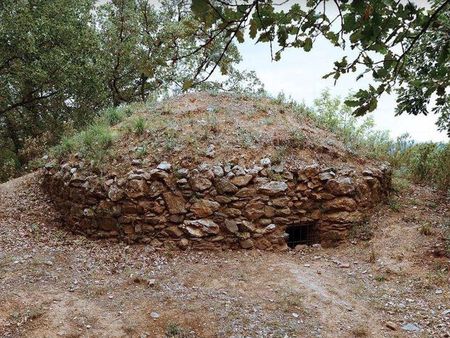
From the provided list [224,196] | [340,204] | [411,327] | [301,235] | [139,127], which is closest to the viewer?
[411,327]

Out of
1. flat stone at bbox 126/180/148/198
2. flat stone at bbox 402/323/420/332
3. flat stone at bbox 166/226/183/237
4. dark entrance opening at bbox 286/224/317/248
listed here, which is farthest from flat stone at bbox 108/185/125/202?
flat stone at bbox 402/323/420/332

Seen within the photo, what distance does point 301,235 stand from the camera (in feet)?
23.1

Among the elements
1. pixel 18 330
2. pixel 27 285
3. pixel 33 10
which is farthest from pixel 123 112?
pixel 18 330

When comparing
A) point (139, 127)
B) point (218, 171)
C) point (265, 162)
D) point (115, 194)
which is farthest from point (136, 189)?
point (265, 162)

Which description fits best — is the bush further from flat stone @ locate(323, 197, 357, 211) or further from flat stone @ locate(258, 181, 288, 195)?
flat stone @ locate(323, 197, 357, 211)

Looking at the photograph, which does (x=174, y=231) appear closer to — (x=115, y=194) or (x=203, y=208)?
(x=203, y=208)

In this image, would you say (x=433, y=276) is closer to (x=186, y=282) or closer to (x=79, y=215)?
(x=186, y=282)

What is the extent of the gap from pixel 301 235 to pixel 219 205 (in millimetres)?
1750

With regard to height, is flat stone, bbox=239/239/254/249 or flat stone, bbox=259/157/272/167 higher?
flat stone, bbox=259/157/272/167

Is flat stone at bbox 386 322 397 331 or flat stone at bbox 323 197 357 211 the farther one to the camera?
flat stone at bbox 323 197 357 211

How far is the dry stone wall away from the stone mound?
0.7 inches

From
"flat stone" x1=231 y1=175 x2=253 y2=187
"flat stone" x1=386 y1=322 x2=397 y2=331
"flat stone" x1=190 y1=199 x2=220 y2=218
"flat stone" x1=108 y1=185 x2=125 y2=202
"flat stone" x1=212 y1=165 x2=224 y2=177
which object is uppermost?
"flat stone" x1=212 y1=165 x2=224 y2=177

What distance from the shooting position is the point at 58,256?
20.0 feet

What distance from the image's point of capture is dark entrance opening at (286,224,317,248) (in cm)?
686
